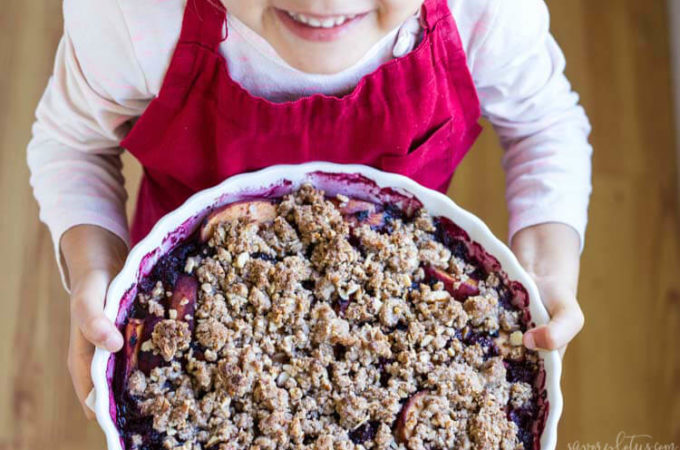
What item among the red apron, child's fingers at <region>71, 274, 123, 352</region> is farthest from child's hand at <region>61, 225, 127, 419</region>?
the red apron

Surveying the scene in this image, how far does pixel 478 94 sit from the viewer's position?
96 centimetres

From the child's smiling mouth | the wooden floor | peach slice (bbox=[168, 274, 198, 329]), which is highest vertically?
the child's smiling mouth

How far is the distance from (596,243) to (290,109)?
0.87 m

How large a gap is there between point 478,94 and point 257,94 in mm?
274

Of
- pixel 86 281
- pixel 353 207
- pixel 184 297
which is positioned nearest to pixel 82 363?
pixel 86 281

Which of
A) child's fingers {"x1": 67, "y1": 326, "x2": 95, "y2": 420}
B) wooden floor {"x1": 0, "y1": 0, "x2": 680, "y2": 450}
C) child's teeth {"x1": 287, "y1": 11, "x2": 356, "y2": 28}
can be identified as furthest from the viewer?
wooden floor {"x1": 0, "y1": 0, "x2": 680, "y2": 450}

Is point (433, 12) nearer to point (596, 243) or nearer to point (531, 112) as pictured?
point (531, 112)

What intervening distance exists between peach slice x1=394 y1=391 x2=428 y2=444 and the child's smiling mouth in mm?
327

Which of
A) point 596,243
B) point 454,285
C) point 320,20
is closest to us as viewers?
point 320,20

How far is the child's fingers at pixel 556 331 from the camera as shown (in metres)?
0.75

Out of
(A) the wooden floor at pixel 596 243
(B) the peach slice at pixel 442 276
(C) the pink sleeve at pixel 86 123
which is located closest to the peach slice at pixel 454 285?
(B) the peach slice at pixel 442 276

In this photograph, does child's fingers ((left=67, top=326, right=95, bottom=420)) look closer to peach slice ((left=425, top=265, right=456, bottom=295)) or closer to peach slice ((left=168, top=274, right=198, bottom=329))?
peach slice ((left=168, top=274, right=198, bottom=329))

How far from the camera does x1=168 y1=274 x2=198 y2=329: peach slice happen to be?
0.74 m

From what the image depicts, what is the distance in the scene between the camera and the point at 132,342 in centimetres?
75
